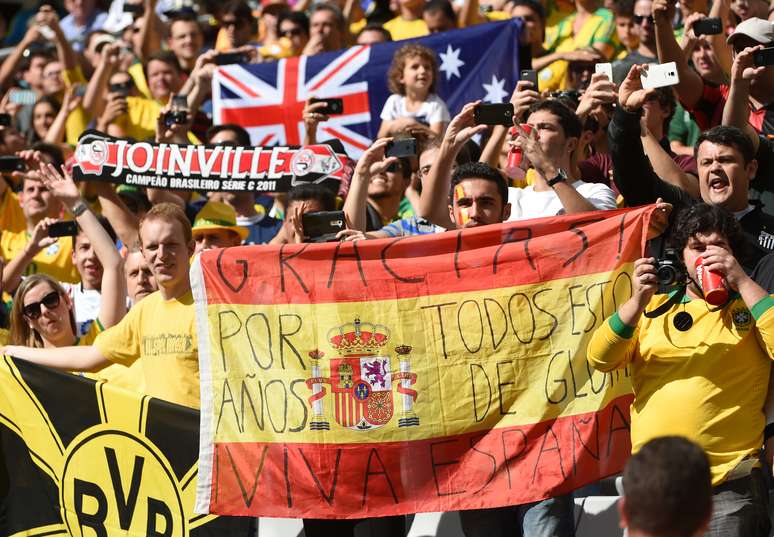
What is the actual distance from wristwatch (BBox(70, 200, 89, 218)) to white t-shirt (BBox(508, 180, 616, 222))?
2422 millimetres

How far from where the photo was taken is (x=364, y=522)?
19.6 feet

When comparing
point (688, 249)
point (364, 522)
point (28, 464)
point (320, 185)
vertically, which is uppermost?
point (320, 185)

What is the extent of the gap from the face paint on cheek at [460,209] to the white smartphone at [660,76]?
947mm

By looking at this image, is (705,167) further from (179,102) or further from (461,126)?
(179,102)

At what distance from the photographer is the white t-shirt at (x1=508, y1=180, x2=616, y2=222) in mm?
6215

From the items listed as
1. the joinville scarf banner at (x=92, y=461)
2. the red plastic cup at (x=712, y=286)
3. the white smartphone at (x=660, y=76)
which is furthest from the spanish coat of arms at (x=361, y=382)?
the white smartphone at (x=660, y=76)

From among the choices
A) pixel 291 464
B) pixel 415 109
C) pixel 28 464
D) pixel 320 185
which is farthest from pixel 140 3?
pixel 291 464

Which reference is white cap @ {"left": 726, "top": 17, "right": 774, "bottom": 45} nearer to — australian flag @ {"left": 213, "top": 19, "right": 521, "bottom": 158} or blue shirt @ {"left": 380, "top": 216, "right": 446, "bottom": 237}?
blue shirt @ {"left": 380, "top": 216, "right": 446, "bottom": 237}

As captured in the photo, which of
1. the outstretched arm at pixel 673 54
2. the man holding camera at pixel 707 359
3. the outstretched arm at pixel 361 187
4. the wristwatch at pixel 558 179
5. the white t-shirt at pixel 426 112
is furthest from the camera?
the white t-shirt at pixel 426 112

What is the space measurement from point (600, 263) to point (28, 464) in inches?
116

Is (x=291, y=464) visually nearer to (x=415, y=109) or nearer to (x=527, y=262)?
(x=527, y=262)

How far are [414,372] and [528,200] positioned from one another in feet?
4.06

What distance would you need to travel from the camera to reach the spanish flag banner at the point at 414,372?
549 cm

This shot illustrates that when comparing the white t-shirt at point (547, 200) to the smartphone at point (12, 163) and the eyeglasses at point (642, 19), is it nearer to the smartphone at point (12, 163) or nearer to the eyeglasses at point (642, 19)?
the eyeglasses at point (642, 19)
